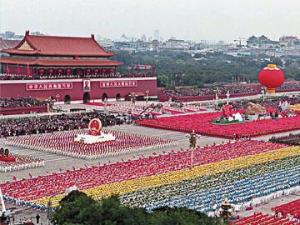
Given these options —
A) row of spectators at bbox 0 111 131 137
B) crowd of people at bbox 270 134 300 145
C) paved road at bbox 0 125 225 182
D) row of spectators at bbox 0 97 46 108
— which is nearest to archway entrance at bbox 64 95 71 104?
row of spectators at bbox 0 97 46 108

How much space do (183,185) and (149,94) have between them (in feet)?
116

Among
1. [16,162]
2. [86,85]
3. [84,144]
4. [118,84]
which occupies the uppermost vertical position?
[86,85]

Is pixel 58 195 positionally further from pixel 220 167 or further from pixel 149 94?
pixel 149 94

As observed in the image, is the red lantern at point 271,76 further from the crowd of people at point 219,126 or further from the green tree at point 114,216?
the green tree at point 114,216

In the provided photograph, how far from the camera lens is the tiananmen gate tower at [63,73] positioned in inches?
1943

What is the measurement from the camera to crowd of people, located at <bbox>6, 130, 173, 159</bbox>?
2980 cm

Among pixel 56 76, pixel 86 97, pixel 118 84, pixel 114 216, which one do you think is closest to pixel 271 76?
pixel 118 84

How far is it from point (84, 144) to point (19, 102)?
1439cm

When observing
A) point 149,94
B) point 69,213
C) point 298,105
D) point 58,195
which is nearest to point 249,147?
point 58,195

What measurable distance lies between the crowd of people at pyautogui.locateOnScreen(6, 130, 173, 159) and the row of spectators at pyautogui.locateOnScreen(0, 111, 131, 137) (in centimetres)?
→ 103

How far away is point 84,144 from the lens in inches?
1256

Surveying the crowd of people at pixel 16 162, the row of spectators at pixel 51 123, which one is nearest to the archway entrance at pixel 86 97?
the row of spectators at pixel 51 123

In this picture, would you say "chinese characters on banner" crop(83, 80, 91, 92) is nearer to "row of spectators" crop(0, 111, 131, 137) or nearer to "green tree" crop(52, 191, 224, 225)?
"row of spectators" crop(0, 111, 131, 137)

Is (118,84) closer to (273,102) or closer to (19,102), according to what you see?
(19,102)
